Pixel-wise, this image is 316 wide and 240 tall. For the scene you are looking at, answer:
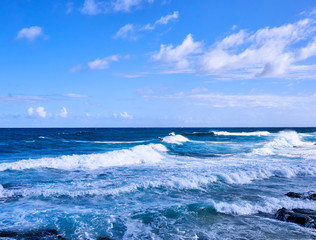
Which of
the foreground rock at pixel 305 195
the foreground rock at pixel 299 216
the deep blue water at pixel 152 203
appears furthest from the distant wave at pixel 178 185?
the foreground rock at pixel 305 195

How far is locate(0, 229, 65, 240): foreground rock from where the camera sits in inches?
276

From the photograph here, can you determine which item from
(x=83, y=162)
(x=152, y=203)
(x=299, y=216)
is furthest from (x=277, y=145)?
(x=152, y=203)

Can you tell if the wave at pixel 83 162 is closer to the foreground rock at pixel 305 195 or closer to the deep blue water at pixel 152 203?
the deep blue water at pixel 152 203

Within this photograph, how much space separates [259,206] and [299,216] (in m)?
1.53

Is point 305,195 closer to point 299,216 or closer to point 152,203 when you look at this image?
point 299,216

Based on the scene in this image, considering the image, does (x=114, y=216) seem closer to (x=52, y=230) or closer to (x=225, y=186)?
(x=52, y=230)

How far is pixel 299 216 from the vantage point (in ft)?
27.0

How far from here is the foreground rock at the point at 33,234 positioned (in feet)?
23.0

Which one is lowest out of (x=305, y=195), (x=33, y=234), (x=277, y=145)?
(x=33, y=234)

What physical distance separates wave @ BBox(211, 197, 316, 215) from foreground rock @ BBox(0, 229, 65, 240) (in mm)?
5249

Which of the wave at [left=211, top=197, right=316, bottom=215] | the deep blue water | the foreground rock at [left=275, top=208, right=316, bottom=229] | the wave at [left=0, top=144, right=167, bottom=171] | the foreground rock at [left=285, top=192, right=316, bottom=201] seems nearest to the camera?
the deep blue water

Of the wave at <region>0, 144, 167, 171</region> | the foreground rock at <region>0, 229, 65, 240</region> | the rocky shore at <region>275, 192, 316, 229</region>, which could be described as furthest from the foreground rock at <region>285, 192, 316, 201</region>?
the wave at <region>0, 144, 167, 171</region>

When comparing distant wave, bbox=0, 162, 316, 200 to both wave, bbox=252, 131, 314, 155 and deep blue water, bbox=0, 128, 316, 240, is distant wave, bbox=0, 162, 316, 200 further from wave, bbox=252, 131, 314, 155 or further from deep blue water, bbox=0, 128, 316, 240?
wave, bbox=252, 131, 314, 155

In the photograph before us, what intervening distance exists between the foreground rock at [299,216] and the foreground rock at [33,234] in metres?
6.57
